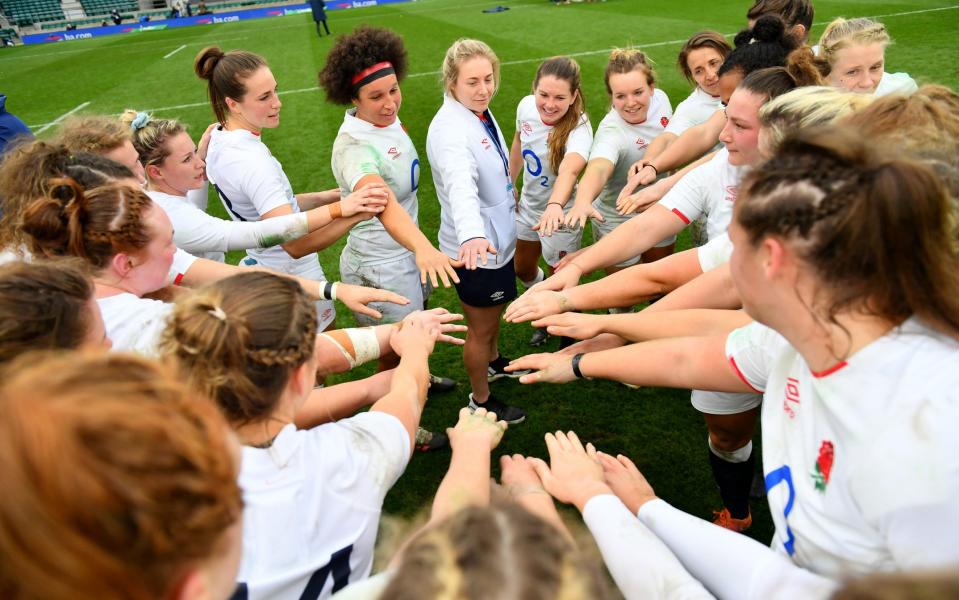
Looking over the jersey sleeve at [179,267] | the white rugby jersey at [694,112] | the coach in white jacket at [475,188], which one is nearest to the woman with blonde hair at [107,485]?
the jersey sleeve at [179,267]

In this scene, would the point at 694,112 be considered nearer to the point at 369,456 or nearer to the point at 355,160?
the point at 355,160

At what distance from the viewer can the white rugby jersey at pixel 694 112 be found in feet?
14.1

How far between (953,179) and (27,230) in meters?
2.96

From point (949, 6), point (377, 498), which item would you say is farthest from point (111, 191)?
point (949, 6)

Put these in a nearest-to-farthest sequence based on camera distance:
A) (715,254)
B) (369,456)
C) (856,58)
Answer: (369,456) < (715,254) < (856,58)

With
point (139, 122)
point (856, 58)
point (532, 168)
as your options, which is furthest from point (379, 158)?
point (856, 58)

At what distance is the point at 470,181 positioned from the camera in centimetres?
333

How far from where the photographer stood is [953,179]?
1513 millimetres

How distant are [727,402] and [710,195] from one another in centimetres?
106

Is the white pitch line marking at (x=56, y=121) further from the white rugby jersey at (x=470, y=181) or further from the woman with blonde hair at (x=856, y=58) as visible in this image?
the woman with blonde hair at (x=856, y=58)

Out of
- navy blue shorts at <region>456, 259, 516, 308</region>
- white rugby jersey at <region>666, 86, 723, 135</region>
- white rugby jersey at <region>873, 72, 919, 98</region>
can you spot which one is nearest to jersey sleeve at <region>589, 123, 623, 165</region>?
white rugby jersey at <region>666, 86, 723, 135</region>

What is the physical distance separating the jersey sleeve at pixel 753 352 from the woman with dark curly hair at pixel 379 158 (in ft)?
4.93

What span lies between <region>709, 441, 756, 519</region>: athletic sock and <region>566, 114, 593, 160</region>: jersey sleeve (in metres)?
2.11

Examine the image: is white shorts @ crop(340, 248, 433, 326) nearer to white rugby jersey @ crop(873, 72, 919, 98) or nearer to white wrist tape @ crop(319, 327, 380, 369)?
white wrist tape @ crop(319, 327, 380, 369)
